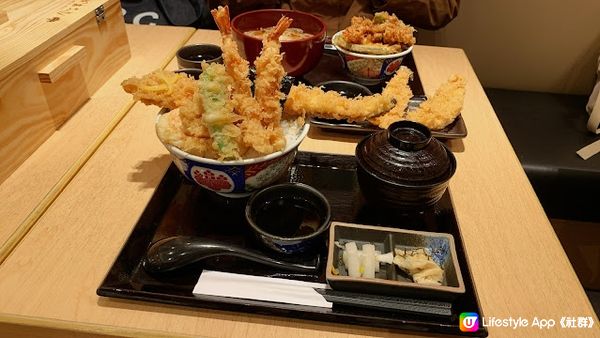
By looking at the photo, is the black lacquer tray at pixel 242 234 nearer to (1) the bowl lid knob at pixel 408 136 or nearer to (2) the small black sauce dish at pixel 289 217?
(2) the small black sauce dish at pixel 289 217

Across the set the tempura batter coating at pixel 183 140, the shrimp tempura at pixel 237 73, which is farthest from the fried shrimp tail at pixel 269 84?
the tempura batter coating at pixel 183 140

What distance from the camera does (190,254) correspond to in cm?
85

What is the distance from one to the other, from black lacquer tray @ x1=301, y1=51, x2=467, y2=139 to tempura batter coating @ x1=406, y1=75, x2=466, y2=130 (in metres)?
0.03

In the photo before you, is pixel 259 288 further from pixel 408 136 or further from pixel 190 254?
pixel 408 136

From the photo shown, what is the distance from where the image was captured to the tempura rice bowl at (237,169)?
3.03 feet

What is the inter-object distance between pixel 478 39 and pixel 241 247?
7.39 feet

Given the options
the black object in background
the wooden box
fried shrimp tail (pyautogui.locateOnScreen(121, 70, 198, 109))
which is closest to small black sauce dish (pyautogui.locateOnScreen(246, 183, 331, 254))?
fried shrimp tail (pyautogui.locateOnScreen(121, 70, 198, 109))

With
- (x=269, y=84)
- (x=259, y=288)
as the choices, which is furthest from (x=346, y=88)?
(x=259, y=288)

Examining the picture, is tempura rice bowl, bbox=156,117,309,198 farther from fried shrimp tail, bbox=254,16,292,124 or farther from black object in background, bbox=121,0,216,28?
black object in background, bbox=121,0,216,28

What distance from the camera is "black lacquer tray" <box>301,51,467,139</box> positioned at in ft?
4.20

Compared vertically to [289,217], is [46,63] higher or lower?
higher

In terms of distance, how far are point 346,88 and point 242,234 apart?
0.67m

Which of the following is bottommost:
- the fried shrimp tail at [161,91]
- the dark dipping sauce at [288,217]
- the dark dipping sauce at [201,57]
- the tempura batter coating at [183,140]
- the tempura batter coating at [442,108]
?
the dark dipping sauce at [288,217]

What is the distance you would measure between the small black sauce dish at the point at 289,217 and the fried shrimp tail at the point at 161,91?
0.99 feet
